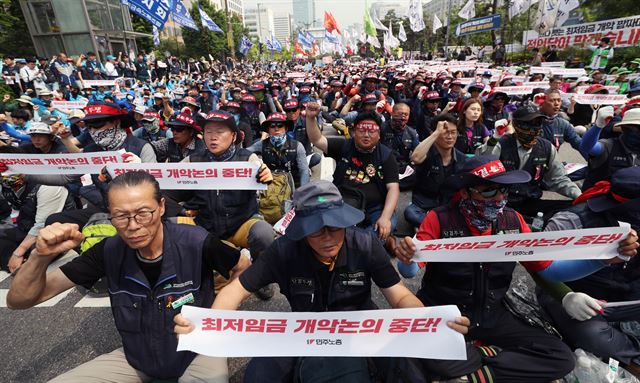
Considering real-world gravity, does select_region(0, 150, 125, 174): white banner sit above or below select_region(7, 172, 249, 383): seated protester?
above

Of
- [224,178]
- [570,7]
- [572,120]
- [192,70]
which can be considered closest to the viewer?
[224,178]

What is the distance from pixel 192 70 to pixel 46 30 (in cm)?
1168

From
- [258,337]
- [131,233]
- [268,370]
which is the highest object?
[131,233]

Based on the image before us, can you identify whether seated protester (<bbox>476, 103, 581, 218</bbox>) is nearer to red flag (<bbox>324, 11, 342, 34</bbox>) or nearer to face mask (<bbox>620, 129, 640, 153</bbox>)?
face mask (<bbox>620, 129, 640, 153</bbox>)

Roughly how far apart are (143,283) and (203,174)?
1.54 meters

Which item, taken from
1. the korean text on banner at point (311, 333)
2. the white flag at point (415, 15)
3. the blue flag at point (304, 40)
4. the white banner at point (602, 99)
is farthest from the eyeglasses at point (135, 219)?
the blue flag at point (304, 40)

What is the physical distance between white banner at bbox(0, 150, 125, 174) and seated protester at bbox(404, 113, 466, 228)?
396 centimetres

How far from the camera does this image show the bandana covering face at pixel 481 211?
8.12ft

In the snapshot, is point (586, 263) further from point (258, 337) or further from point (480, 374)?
point (258, 337)

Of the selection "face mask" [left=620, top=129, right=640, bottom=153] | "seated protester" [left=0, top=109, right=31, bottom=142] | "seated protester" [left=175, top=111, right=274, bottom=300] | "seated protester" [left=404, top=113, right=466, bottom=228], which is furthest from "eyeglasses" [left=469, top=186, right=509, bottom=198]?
"seated protester" [left=0, top=109, right=31, bottom=142]

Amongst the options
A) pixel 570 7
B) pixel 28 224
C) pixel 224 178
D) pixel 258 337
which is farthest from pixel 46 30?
pixel 570 7

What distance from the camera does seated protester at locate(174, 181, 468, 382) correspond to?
2082 millimetres

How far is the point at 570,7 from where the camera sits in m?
18.8

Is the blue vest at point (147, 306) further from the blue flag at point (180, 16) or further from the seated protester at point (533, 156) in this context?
the blue flag at point (180, 16)
